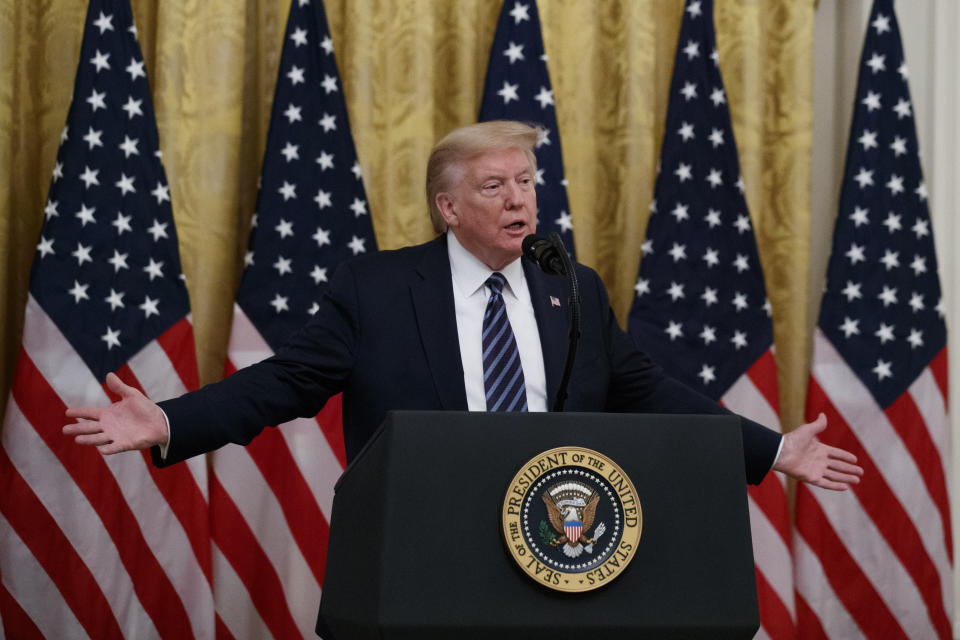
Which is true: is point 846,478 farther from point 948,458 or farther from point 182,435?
point 948,458

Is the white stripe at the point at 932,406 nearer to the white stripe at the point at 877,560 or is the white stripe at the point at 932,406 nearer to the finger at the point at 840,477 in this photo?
the white stripe at the point at 877,560

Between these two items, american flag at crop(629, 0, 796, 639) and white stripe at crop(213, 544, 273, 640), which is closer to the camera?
white stripe at crop(213, 544, 273, 640)

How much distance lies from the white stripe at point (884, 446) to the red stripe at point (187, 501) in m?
2.65

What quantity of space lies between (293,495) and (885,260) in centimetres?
279

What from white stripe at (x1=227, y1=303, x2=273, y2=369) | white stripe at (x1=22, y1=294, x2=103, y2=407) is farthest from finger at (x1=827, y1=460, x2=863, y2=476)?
white stripe at (x1=22, y1=294, x2=103, y2=407)

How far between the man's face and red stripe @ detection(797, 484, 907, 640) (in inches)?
98.5

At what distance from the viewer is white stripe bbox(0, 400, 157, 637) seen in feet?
13.5

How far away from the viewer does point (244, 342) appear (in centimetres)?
449

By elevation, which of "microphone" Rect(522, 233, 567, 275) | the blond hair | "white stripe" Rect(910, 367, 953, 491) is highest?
the blond hair

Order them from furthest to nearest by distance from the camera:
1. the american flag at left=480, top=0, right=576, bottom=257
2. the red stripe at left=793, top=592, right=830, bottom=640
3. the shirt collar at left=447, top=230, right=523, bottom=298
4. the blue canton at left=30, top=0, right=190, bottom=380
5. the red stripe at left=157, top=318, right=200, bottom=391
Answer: the red stripe at left=793, top=592, right=830, bottom=640 < the american flag at left=480, top=0, right=576, bottom=257 < the red stripe at left=157, top=318, right=200, bottom=391 < the blue canton at left=30, top=0, right=190, bottom=380 < the shirt collar at left=447, top=230, right=523, bottom=298

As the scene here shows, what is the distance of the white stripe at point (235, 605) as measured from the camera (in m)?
4.46

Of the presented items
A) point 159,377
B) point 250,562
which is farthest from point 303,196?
point 250,562

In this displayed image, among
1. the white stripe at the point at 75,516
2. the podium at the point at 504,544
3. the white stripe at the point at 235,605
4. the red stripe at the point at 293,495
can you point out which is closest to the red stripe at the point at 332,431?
the red stripe at the point at 293,495

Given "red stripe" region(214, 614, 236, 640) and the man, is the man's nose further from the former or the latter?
"red stripe" region(214, 614, 236, 640)
